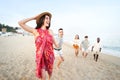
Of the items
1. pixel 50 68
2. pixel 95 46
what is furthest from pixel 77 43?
pixel 50 68

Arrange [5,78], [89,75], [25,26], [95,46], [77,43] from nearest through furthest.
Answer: [25,26] → [5,78] → [89,75] → [95,46] → [77,43]

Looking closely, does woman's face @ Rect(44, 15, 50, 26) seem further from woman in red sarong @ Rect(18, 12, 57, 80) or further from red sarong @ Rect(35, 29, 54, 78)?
red sarong @ Rect(35, 29, 54, 78)

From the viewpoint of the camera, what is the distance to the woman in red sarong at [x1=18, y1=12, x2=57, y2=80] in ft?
16.5

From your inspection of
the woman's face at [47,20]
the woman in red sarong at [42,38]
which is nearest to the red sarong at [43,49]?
the woman in red sarong at [42,38]

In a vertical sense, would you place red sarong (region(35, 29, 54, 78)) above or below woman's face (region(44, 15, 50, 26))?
below

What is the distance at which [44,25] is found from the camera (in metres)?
5.14

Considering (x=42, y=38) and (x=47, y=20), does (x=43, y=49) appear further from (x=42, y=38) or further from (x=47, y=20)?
(x=47, y=20)

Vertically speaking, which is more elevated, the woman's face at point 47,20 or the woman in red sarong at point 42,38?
the woman's face at point 47,20

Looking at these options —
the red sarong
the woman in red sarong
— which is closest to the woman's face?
the woman in red sarong

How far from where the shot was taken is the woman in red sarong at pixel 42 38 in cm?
504

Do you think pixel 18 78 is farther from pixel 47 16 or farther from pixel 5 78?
pixel 47 16

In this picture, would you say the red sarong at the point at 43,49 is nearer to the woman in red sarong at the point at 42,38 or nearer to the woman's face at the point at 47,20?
the woman in red sarong at the point at 42,38

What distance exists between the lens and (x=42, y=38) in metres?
5.03

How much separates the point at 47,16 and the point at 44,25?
0.65 ft
